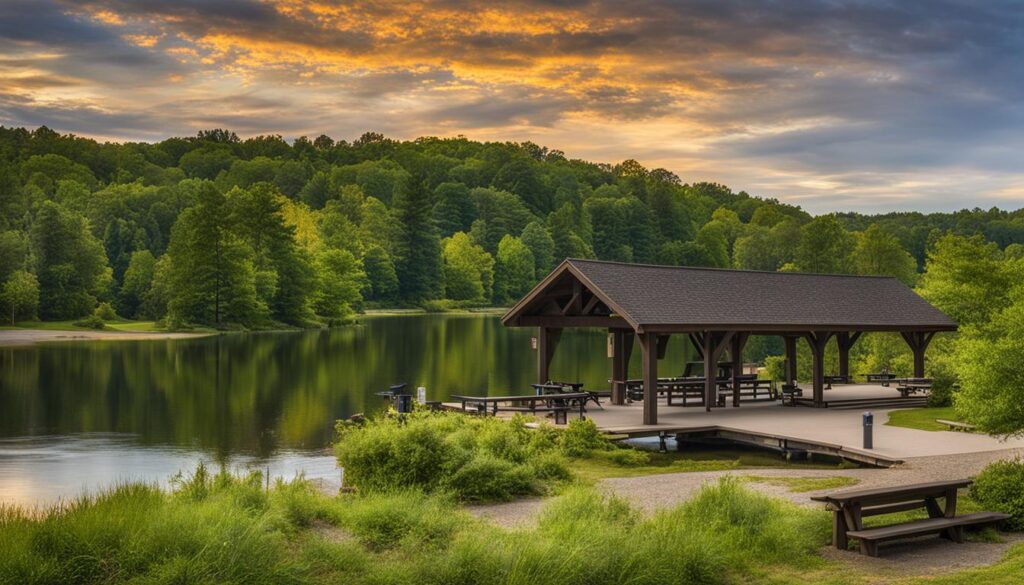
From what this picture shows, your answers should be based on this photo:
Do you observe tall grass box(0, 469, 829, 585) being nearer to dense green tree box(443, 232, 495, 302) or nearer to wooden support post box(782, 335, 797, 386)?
wooden support post box(782, 335, 797, 386)

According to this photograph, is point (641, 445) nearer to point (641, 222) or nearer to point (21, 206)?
point (21, 206)

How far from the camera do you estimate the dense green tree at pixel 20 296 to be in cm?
6581

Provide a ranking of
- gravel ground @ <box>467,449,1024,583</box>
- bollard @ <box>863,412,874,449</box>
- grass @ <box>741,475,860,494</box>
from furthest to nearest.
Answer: bollard @ <box>863,412,874,449</box>
grass @ <box>741,475,860,494</box>
gravel ground @ <box>467,449,1024,583</box>

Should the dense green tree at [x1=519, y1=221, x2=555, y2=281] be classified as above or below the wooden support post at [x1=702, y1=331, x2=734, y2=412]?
above

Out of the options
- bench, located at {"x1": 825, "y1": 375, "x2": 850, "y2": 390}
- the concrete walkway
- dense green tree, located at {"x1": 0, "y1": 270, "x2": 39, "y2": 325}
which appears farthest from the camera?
dense green tree, located at {"x1": 0, "y1": 270, "x2": 39, "y2": 325}

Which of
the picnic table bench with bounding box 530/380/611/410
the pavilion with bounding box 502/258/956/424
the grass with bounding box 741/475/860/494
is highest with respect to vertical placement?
the pavilion with bounding box 502/258/956/424

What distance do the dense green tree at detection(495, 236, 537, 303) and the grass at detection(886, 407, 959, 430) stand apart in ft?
303

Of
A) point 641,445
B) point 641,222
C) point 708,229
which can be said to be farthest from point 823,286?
point 641,222

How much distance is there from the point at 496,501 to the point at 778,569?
492 centimetres

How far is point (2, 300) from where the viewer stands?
6594 centimetres

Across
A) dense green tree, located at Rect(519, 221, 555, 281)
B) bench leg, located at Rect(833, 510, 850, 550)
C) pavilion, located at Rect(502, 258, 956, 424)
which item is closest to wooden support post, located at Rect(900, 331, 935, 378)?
pavilion, located at Rect(502, 258, 956, 424)

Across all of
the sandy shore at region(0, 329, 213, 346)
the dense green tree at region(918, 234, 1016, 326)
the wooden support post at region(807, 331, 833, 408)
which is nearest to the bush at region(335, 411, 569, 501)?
the wooden support post at region(807, 331, 833, 408)

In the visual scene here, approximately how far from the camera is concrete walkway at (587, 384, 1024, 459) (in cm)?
1945

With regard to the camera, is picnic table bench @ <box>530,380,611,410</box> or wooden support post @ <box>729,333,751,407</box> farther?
wooden support post @ <box>729,333,751,407</box>
